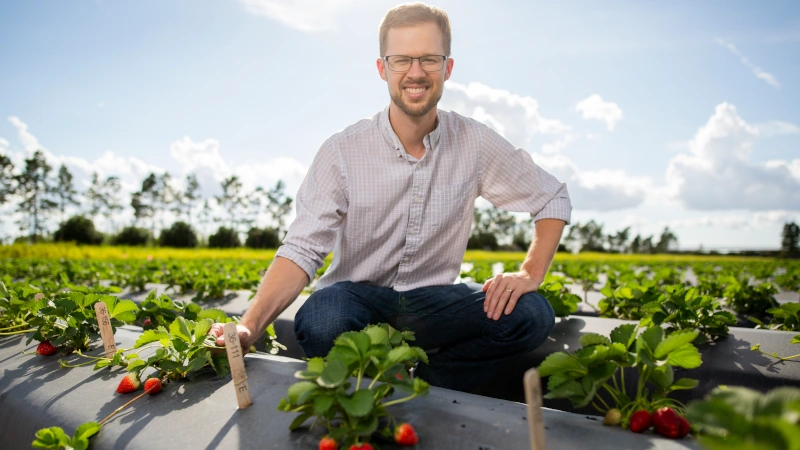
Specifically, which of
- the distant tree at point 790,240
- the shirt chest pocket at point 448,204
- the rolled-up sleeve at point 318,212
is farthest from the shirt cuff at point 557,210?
the distant tree at point 790,240

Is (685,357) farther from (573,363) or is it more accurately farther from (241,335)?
(241,335)

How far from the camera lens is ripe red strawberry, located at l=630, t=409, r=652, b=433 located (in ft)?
4.57

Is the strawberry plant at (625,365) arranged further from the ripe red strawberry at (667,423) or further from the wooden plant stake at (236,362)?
the wooden plant stake at (236,362)

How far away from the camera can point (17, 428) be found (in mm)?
1930

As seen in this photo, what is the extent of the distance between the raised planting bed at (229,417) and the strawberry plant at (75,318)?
20cm

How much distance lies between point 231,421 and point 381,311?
997 mm

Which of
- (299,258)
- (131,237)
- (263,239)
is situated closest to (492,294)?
(299,258)

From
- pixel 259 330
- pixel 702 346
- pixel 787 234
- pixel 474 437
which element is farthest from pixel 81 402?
A: pixel 787 234

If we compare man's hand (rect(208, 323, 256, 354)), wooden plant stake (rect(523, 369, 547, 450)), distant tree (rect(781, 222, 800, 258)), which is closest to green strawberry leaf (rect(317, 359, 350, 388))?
wooden plant stake (rect(523, 369, 547, 450))

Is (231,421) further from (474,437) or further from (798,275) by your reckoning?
(798,275)

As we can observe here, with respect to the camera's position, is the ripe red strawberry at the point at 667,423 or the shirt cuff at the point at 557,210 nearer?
the ripe red strawberry at the point at 667,423

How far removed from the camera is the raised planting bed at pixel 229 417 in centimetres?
138

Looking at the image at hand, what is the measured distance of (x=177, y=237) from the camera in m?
39.3

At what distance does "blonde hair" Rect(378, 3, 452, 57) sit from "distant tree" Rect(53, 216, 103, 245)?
40496 mm
